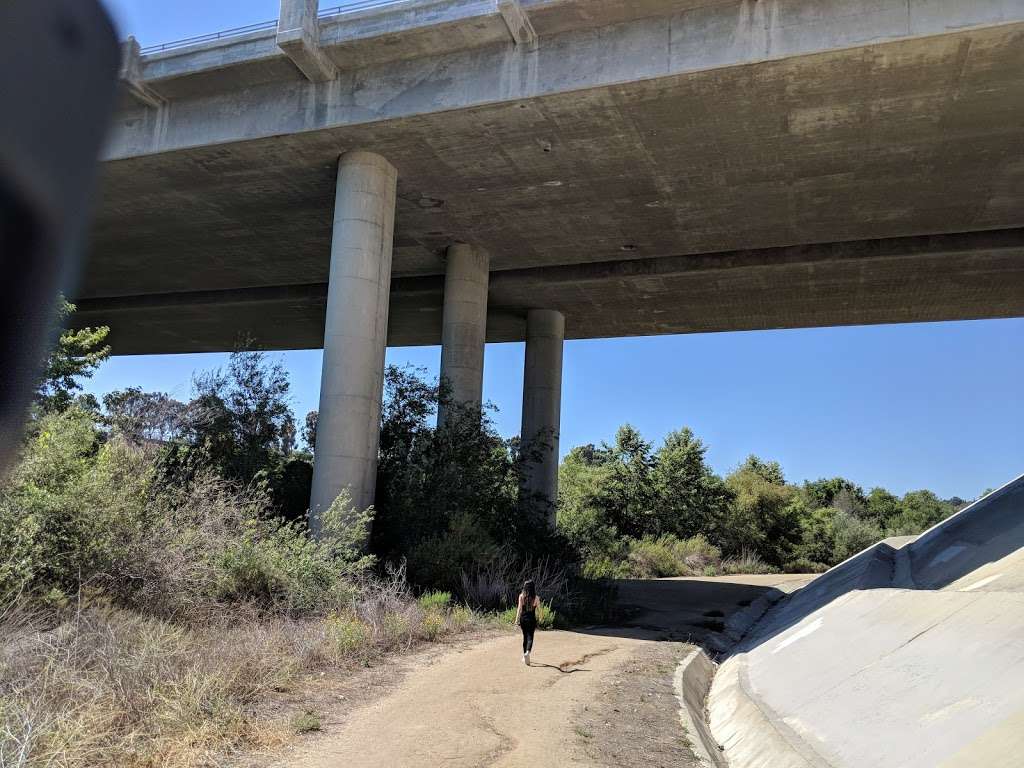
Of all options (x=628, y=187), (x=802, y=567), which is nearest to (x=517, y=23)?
(x=628, y=187)

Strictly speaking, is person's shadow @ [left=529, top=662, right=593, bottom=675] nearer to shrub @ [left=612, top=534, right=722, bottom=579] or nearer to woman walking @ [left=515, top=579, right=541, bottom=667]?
woman walking @ [left=515, top=579, right=541, bottom=667]

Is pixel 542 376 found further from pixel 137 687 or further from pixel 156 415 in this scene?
pixel 137 687

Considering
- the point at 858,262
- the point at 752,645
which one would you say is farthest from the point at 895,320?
the point at 752,645

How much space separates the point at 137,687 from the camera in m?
6.81

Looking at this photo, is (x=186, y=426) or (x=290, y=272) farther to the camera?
(x=290, y=272)

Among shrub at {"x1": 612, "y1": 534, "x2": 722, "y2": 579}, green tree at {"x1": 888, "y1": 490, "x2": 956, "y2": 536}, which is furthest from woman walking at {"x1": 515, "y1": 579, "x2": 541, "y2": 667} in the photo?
green tree at {"x1": 888, "y1": 490, "x2": 956, "y2": 536}

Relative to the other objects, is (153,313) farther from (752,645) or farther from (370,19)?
(752,645)

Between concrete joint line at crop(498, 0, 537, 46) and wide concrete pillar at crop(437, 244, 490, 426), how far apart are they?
9.15 meters

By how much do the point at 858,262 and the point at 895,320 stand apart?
7330 mm

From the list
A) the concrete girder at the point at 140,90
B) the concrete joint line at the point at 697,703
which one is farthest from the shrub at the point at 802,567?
the concrete girder at the point at 140,90

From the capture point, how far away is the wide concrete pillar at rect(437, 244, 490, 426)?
25125 millimetres

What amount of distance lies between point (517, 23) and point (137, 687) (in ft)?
46.1

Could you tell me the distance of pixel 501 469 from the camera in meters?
21.2

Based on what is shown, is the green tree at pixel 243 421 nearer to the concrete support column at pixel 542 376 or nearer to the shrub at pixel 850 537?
the concrete support column at pixel 542 376
